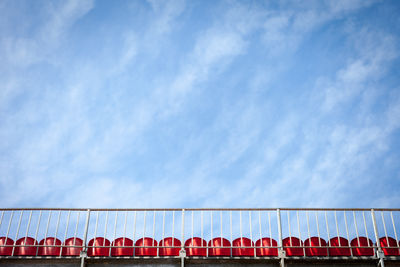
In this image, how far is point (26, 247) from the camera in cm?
1049

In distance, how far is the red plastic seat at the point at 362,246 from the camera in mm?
10255

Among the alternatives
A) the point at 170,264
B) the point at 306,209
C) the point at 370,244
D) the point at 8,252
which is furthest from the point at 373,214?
the point at 8,252

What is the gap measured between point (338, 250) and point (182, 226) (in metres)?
3.47

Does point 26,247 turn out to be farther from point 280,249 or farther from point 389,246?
point 389,246

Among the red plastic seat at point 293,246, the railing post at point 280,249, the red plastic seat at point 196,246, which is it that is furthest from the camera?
the red plastic seat at point 196,246

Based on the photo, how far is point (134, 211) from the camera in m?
11.0

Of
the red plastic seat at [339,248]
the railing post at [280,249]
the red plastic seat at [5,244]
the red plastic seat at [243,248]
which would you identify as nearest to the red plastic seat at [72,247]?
the red plastic seat at [5,244]

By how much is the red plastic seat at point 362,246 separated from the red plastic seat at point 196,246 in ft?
10.6

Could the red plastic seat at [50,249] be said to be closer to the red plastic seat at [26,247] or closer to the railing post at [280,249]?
the red plastic seat at [26,247]

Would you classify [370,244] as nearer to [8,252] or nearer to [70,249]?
[70,249]

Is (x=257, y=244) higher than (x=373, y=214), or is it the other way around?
(x=373, y=214)

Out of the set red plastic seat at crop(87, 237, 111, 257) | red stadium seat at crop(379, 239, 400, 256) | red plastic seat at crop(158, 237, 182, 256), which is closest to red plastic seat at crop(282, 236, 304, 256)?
red stadium seat at crop(379, 239, 400, 256)

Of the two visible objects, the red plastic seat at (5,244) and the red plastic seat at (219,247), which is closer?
the red plastic seat at (219,247)

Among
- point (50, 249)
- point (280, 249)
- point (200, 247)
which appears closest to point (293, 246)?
point (280, 249)
